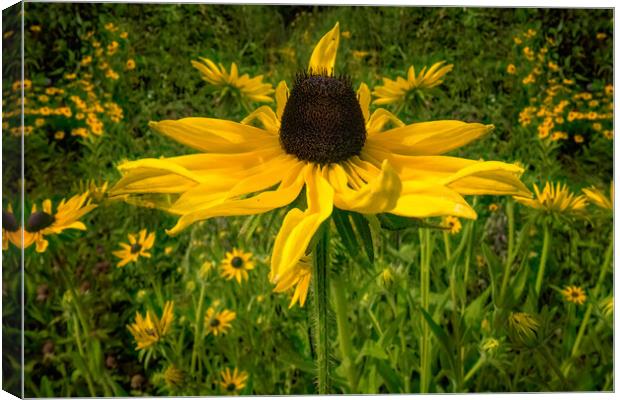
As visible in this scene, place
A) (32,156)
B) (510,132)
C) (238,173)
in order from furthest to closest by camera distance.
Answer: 1. (510,132)
2. (32,156)
3. (238,173)

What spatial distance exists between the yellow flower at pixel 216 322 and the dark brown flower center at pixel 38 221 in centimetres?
35

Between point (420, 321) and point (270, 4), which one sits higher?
point (270, 4)

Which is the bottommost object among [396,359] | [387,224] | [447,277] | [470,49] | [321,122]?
[396,359]

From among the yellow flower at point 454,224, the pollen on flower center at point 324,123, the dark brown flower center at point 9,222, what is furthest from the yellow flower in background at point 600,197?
the dark brown flower center at point 9,222

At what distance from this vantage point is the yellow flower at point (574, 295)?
4.86ft

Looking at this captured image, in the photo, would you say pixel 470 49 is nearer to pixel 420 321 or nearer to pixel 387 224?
pixel 420 321

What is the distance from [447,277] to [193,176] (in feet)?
2.61

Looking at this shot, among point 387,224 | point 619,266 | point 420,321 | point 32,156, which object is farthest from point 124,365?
point 619,266

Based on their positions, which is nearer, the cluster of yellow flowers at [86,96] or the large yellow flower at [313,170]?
the large yellow flower at [313,170]

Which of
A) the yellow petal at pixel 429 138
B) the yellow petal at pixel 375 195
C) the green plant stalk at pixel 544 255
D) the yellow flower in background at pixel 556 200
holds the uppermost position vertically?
the yellow petal at pixel 429 138

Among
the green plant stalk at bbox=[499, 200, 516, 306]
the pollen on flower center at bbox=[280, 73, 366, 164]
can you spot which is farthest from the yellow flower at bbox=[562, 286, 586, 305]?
the pollen on flower center at bbox=[280, 73, 366, 164]

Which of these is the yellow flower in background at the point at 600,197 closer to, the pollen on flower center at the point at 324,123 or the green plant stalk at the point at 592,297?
the green plant stalk at the point at 592,297

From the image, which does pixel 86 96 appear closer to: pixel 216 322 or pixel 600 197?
pixel 216 322

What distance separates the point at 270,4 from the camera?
1.40 metres
